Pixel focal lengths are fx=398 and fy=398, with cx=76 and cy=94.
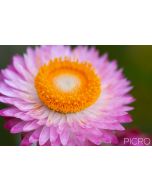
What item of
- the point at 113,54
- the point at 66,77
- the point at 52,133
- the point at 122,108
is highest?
the point at 113,54

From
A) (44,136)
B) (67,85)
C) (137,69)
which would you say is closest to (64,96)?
(67,85)

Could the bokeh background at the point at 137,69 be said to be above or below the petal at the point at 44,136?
above

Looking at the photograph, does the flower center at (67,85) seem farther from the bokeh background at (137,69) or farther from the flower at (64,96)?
the bokeh background at (137,69)

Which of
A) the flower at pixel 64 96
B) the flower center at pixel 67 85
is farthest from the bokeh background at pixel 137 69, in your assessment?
the flower center at pixel 67 85

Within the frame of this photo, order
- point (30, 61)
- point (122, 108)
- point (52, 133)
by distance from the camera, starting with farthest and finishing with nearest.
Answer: point (30, 61) < point (122, 108) < point (52, 133)

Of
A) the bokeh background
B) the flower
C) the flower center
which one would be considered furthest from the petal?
the bokeh background

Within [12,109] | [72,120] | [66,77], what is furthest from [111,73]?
[12,109]

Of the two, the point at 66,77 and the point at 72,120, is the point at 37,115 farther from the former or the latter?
the point at 66,77

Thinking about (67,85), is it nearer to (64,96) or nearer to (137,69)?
(64,96)
